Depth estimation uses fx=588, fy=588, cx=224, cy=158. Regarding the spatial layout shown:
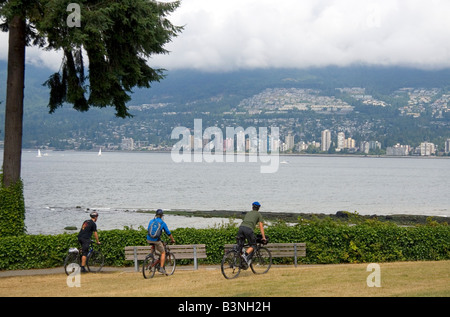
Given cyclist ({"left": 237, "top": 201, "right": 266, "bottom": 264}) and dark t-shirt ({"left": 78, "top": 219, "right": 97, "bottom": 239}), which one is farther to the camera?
dark t-shirt ({"left": 78, "top": 219, "right": 97, "bottom": 239})

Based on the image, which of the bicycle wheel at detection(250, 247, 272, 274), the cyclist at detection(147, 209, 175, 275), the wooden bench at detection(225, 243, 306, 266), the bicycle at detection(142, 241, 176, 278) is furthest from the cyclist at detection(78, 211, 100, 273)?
the wooden bench at detection(225, 243, 306, 266)

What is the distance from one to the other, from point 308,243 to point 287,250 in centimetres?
124

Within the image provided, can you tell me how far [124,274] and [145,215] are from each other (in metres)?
42.0

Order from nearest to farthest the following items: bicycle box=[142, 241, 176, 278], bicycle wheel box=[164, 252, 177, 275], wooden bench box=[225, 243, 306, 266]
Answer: bicycle box=[142, 241, 176, 278], bicycle wheel box=[164, 252, 177, 275], wooden bench box=[225, 243, 306, 266]

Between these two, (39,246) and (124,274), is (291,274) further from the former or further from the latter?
(39,246)

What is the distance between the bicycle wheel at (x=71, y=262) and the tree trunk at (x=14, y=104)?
422 cm

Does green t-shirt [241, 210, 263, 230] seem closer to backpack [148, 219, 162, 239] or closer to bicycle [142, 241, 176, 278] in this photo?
backpack [148, 219, 162, 239]

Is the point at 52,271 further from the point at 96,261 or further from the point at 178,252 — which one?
the point at 178,252

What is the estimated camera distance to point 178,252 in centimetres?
1886

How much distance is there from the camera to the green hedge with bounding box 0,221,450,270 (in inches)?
761

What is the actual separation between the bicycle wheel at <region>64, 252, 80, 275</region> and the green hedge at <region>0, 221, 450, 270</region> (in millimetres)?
1056

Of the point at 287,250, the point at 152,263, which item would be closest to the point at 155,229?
the point at 152,263

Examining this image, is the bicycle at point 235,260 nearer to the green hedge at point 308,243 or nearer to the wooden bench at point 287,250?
the wooden bench at point 287,250

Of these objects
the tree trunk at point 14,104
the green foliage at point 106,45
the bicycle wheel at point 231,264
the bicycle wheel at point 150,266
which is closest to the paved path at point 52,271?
the bicycle wheel at point 150,266
